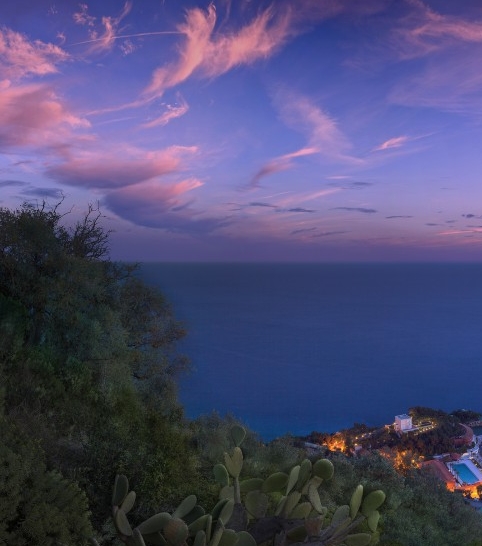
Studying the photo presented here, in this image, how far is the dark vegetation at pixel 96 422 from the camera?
4.52 meters

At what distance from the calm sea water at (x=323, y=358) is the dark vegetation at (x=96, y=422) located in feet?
22.1

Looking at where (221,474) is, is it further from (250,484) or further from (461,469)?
(461,469)

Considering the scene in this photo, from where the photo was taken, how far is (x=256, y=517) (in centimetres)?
427

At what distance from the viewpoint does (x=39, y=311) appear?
10445 millimetres

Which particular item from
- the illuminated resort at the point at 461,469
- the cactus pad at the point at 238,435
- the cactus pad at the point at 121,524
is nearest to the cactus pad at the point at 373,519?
the cactus pad at the point at 238,435

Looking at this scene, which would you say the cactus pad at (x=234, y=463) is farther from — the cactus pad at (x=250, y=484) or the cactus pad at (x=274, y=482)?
the cactus pad at (x=274, y=482)

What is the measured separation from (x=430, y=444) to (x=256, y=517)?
84.7 feet

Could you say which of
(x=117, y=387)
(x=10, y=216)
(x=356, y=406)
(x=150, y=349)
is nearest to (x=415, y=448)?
(x=356, y=406)

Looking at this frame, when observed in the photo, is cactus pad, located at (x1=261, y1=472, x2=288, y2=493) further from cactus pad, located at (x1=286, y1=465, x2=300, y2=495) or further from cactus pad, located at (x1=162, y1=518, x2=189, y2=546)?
cactus pad, located at (x1=162, y1=518, x2=189, y2=546)

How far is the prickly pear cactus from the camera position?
3.08 meters

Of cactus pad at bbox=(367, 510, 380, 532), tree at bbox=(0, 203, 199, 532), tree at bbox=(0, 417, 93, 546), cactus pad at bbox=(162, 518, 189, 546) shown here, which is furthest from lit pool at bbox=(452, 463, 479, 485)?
cactus pad at bbox=(162, 518, 189, 546)

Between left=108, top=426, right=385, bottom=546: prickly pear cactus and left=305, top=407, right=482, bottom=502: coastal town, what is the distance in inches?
608

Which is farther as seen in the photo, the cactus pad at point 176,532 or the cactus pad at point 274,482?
the cactus pad at point 274,482

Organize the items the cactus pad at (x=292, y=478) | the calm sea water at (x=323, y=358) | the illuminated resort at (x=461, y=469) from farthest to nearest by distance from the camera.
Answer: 1. the calm sea water at (x=323, y=358)
2. the illuminated resort at (x=461, y=469)
3. the cactus pad at (x=292, y=478)
